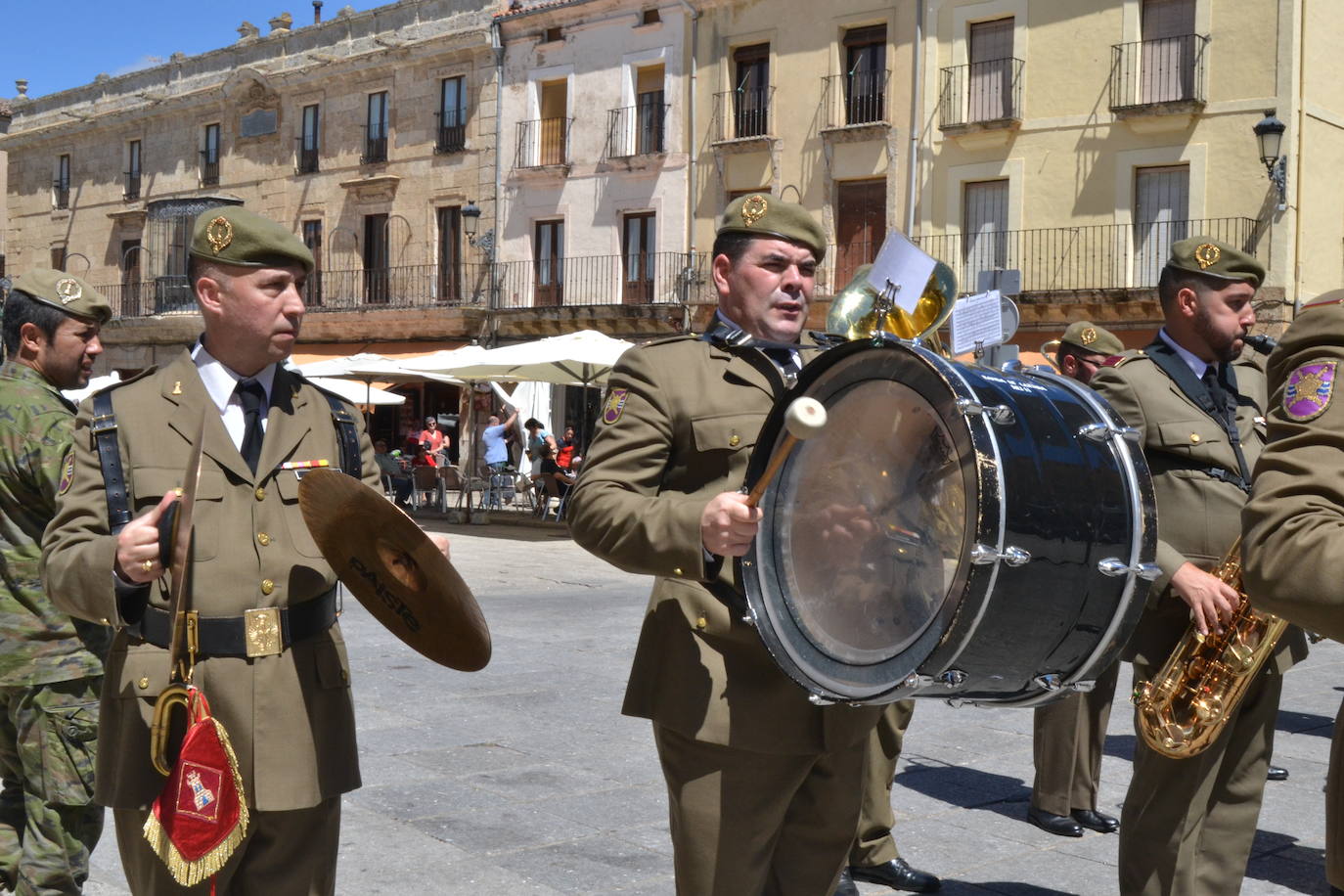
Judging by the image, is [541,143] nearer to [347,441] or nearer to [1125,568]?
[347,441]

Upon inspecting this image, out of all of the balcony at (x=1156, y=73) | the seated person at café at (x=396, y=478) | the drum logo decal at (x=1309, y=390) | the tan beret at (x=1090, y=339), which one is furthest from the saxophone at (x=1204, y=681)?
the balcony at (x=1156, y=73)

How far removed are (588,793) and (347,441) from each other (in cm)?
285

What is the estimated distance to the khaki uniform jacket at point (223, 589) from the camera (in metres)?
3.08

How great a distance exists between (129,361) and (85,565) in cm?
3999

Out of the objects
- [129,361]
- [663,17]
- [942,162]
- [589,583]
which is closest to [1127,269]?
[942,162]

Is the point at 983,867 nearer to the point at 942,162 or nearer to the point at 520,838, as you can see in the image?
the point at 520,838

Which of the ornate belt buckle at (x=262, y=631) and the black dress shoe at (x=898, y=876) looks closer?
the ornate belt buckle at (x=262, y=631)

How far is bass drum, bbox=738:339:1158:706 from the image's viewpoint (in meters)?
2.65

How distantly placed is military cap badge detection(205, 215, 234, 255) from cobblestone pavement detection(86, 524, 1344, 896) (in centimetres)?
234

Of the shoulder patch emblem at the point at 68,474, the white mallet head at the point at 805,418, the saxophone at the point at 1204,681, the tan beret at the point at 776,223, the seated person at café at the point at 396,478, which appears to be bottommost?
the seated person at café at the point at 396,478

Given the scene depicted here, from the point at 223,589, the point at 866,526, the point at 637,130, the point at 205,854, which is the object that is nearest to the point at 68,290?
the point at 223,589

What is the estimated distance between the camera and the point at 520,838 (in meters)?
5.20

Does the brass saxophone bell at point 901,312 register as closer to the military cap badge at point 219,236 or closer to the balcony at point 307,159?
the military cap badge at point 219,236

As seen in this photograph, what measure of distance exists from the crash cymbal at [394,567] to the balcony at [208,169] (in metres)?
37.4
